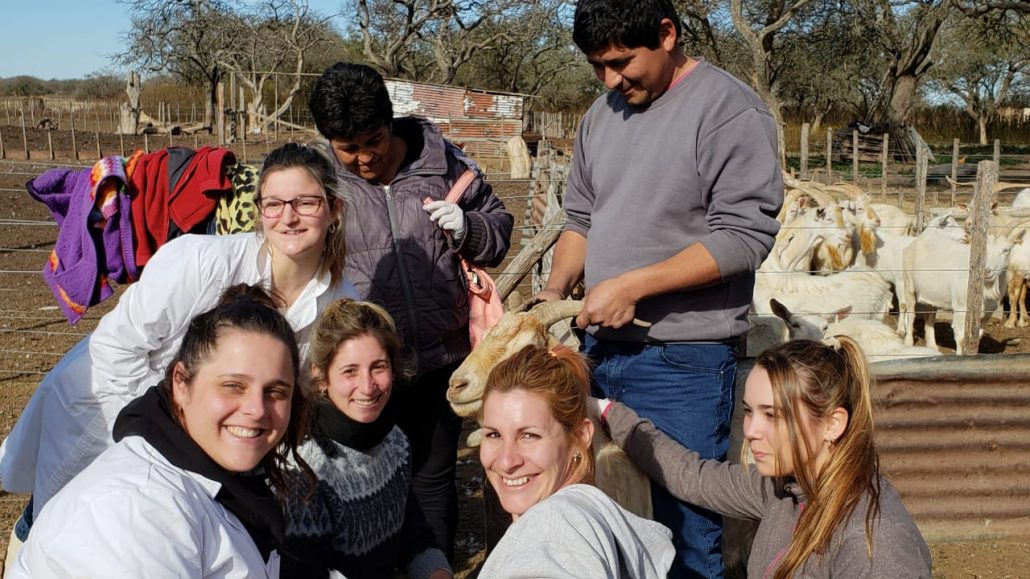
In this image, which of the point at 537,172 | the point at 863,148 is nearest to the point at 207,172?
the point at 537,172

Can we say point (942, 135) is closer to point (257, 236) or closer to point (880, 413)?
point (880, 413)

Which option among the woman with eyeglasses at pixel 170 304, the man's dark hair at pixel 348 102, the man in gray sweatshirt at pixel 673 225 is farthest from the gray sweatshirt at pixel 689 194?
the woman with eyeglasses at pixel 170 304

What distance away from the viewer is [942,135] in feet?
152

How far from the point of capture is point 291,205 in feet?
9.36

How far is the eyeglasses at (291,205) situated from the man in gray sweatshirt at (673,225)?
90 centimetres

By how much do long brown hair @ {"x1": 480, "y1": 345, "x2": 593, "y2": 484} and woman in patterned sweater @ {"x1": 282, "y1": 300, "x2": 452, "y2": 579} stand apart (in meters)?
0.53

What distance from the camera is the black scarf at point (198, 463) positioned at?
198 cm

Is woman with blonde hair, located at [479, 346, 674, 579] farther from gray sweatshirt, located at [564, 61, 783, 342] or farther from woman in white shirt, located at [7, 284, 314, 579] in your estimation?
woman in white shirt, located at [7, 284, 314, 579]

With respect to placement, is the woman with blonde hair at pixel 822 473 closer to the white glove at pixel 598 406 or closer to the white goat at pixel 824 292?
the white glove at pixel 598 406

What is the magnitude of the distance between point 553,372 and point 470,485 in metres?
3.53

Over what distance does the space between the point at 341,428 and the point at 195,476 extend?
88cm

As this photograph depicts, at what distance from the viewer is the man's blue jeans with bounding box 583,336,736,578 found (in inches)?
118

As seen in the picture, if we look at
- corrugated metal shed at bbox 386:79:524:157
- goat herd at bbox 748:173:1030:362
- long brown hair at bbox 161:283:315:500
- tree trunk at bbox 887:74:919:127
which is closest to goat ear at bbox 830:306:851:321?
goat herd at bbox 748:173:1030:362

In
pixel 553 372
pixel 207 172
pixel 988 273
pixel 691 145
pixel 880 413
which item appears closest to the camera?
pixel 553 372
